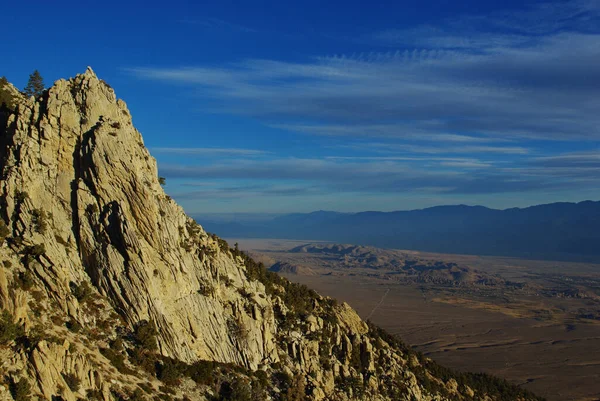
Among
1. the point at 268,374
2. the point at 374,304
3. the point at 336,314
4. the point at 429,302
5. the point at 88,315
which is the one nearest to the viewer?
the point at 88,315

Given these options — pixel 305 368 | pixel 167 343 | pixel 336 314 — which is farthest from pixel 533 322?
pixel 167 343

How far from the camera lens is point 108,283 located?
34250 millimetres

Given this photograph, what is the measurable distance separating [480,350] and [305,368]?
3706 inches

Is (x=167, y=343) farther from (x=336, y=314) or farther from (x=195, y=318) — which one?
(x=336, y=314)

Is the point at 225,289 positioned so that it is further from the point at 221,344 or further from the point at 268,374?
the point at 268,374

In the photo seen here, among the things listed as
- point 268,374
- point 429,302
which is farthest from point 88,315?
point 429,302

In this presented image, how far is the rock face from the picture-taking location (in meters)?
29.0

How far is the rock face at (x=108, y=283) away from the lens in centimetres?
2902

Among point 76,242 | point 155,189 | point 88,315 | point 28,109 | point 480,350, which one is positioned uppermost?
point 28,109

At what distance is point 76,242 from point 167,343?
926cm

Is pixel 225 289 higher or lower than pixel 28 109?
lower

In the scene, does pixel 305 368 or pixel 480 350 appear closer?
pixel 305 368

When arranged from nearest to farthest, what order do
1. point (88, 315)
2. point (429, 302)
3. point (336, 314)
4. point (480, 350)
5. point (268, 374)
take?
point (88, 315), point (268, 374), point (336, 314), point (480, 350), point (429, 302)

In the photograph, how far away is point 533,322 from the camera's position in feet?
535
